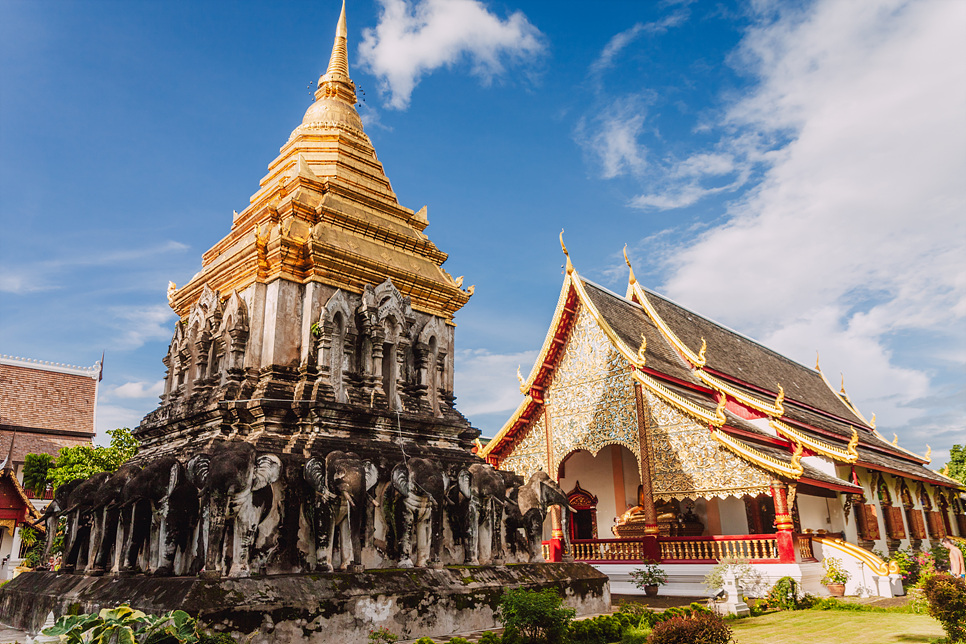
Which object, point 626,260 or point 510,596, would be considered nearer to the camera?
point 510,596

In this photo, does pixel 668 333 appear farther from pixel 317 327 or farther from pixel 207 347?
pixel 207 347

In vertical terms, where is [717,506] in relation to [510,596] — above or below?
above

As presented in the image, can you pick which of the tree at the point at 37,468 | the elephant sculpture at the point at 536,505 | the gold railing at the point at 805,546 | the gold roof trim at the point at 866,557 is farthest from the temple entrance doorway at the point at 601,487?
the tree at the point at 37,468

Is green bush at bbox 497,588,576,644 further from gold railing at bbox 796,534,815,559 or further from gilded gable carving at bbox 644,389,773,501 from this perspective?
gold railing at bbox 796,534,815,559

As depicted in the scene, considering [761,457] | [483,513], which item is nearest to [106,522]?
[483,513]

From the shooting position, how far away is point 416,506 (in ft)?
22.2

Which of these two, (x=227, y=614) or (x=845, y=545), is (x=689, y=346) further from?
(x=227, y=614)

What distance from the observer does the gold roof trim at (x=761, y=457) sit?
10242 millimetres

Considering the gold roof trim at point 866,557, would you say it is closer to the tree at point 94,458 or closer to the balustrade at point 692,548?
the balustrade at point 692,548

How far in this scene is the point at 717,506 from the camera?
13.9 metres

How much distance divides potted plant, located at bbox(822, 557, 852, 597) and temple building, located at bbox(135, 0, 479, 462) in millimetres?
6384

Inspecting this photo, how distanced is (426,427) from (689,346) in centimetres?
893

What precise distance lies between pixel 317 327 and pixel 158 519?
2.47 meters

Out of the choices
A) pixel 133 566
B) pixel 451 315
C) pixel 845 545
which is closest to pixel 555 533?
pixel 845 545
